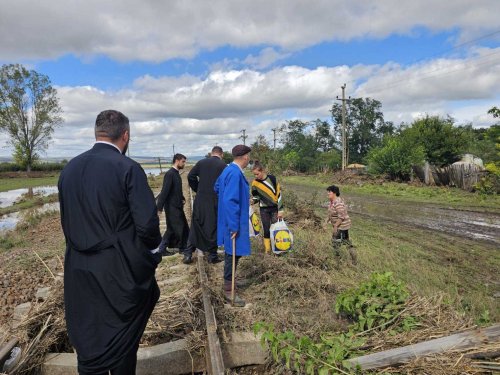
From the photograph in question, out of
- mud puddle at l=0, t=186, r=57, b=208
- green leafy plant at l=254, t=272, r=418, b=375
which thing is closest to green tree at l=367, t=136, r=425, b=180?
green leafy plant at l=254, t=272, r=418, b=375

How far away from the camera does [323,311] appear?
4.26 metres

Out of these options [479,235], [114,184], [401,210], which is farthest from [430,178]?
[114,184]

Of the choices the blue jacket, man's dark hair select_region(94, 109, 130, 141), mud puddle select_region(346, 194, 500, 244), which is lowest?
mud puddle select_region(346, 194, 500, 244)

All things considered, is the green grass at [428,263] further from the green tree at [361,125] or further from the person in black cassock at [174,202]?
the green tree at [361,125]

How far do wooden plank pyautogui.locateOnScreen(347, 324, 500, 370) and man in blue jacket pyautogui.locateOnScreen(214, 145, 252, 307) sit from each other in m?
1.82

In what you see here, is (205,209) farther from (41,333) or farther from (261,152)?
(261,152)

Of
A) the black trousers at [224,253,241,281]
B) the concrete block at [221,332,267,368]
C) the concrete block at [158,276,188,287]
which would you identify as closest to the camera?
the concrete block at [221,332,267,368]

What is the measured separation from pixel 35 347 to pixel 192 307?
155 centimetres

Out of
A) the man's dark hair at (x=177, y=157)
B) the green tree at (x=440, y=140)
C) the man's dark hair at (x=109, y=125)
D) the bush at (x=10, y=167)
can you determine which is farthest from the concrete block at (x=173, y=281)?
the bush at (x=10, y=167)

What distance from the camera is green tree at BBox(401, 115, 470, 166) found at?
28.9 metres

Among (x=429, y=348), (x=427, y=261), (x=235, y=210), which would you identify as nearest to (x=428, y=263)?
(x=427, y=261)

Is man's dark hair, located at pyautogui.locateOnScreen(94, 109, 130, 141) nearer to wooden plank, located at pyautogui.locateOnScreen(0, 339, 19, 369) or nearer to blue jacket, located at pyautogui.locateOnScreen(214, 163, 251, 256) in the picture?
blue jacket, located at pyautogui.locateOnScreen(214, 163, 251, 256)

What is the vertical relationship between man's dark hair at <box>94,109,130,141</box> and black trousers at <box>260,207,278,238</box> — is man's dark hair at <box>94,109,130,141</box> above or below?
above

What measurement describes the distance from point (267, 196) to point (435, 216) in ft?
32.2
